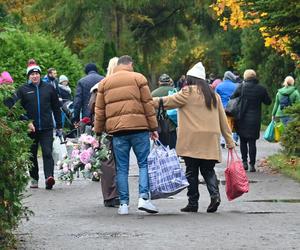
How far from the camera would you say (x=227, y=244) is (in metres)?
9.51

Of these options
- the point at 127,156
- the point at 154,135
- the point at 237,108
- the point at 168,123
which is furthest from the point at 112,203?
the point at 237,108

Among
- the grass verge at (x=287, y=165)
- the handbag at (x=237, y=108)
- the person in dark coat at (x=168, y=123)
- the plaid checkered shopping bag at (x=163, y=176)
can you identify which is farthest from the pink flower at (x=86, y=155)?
the handbag at (x=237, y=108)

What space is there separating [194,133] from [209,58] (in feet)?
155

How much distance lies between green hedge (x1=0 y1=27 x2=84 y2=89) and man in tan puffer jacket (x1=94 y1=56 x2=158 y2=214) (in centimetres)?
1165

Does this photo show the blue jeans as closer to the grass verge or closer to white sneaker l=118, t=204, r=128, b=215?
white sneaker l=118, t=204, r=128, b=215

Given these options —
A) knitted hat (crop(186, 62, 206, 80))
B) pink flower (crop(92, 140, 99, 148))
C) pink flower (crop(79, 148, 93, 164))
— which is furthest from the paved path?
knitted hat (crop(186, 62, 206, 80))

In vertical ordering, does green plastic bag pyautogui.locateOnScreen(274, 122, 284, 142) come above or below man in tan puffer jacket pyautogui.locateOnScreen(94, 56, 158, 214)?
below

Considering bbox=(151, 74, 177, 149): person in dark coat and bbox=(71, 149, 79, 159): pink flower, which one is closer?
bbox=(71, 149, 79, 159): pink flower

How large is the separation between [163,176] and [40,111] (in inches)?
140

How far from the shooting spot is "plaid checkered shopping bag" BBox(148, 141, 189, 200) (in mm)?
11992

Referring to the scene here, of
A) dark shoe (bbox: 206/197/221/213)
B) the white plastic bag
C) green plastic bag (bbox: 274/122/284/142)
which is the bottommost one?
green plastic bag (bbox: 274/122/284/142)

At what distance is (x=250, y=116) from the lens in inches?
725

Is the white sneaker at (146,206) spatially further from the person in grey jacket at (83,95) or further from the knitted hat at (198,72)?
the person in grey jacket at (83,95)

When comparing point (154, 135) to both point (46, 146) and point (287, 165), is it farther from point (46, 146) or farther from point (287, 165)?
point (287, 165)
